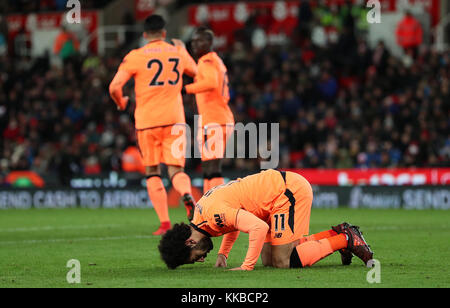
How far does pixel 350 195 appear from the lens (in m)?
19.0

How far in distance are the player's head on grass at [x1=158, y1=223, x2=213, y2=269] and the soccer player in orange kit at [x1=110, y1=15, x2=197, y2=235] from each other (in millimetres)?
3636

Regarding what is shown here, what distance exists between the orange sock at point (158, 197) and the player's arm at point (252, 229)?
12.5 feet

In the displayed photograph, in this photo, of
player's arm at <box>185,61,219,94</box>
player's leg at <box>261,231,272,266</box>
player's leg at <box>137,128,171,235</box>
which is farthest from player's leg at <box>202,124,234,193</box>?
player's leg at <box>261,231,272,266</box>

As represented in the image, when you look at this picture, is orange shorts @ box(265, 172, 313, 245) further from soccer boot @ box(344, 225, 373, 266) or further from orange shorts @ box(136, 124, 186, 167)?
orange shorts @ box(136, 124, 186, 167)

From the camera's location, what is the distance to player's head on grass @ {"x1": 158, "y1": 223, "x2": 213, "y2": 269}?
7.88 m

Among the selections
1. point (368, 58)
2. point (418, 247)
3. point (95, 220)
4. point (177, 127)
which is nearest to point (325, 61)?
point (368, 58)

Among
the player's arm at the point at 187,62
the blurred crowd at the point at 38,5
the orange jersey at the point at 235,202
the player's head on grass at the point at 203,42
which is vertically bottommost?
the orange jersey at the point at 235,202

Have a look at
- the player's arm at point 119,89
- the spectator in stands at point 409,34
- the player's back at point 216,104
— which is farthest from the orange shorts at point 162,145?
the spectator in stands at point 409,34

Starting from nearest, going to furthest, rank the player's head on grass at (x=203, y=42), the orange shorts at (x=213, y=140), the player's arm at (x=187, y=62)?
the player's arm at (x=187, y=62) < the orange shorts at (x=213, y=140) < the player's head on grass at (x=203, y=42)

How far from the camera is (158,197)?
11648 mm

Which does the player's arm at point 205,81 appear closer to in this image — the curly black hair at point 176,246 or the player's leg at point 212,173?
the player's leg at point 212,173

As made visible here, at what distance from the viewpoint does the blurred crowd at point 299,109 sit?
1998 centimetres

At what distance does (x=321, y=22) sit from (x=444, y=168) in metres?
Answer: 6.30

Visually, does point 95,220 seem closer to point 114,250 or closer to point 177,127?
point 177,127
